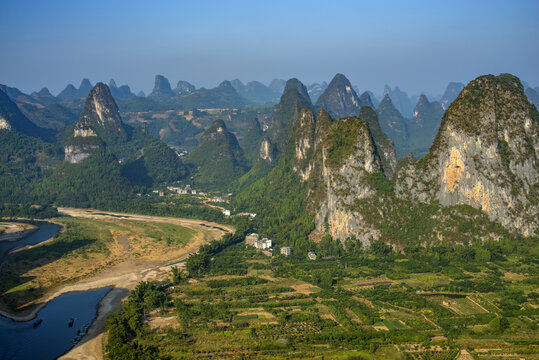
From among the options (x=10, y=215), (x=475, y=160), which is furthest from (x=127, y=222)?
(x=475, y=160)

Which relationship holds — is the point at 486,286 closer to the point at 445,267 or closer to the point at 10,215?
the point at 445,267

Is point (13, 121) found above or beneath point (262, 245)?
above

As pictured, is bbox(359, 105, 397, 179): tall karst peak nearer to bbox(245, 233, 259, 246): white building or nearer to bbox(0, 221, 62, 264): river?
bbox(245, 233, 259, 246): white building

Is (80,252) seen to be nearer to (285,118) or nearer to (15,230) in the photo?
(15,230)

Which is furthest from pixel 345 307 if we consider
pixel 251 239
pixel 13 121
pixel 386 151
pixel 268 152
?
pixel 13 121

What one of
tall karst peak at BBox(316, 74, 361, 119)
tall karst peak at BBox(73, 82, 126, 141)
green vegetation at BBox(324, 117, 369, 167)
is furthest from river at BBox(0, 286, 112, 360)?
tall karst peak at BBox(316, 74, 361, 119)

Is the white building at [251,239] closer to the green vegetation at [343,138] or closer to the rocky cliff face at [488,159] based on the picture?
the green vegetation at [343,138]
